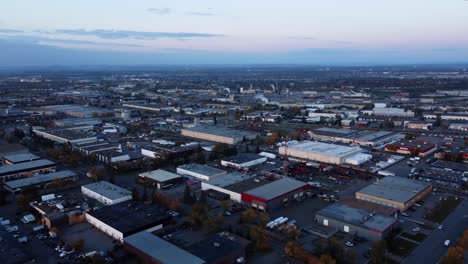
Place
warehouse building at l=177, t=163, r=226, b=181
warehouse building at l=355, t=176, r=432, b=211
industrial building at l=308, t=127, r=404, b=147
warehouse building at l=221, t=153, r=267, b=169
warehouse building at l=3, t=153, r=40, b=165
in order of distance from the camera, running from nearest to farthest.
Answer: warehouse building at l=355, t=176, r=432, b=211
warehouse building at l=177, t=163, r=226, b=181
warehouse building at l=221, t=153, r=267, b=169
warehouse building at l=3, t=153, r=40, b=165
industrial building at l=308, t=127, r=404, b=147

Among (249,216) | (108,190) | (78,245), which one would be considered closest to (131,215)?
(78,245)

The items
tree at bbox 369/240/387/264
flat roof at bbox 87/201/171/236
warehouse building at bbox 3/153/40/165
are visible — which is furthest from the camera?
warehouse building at bbox 3/153/40/165

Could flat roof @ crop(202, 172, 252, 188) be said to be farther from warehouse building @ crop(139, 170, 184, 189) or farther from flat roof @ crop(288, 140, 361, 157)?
flat roof @ crop(288, 140, 361, 157)

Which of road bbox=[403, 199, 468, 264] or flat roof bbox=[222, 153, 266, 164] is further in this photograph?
flat roof bbox=[222, 153, 266, 164]

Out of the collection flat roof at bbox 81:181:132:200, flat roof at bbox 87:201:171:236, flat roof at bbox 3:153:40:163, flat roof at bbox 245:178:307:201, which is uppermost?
flat roof at bbox 245:178:307:201

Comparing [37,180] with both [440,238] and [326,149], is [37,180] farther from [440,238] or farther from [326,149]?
Result: [440,238]

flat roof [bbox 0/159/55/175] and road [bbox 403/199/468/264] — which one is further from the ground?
flat roof [bbox 0/159/55/175]

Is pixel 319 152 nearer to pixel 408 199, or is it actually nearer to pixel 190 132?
pixel 408 199

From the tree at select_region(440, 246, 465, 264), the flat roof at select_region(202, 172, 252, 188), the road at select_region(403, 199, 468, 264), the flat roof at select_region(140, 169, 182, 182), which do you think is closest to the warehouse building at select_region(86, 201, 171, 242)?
the flat roof at select_region(202, 172, 252, 188)
